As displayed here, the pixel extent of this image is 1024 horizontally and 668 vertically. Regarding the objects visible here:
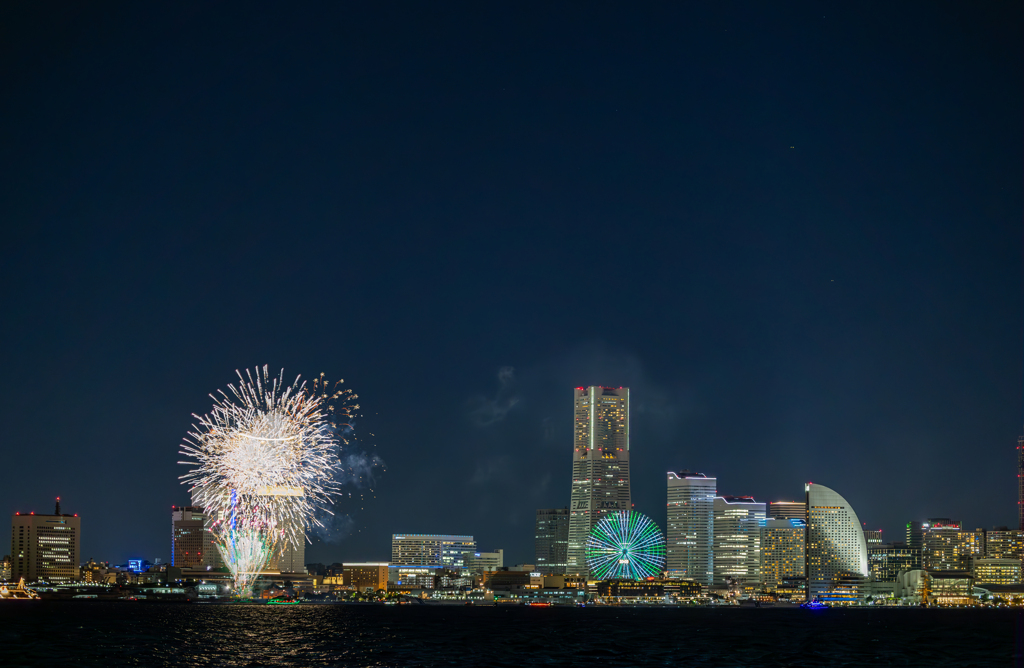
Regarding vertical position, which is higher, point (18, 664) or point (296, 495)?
point (296, 495)

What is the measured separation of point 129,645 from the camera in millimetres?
91312

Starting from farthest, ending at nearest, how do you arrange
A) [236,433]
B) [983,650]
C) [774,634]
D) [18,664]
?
[774,634] → [983,650] → [236,433] → [18,664]

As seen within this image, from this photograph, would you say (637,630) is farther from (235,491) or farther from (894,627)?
(235,491)

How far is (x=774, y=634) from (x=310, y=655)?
198 feet

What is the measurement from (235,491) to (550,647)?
29344mm

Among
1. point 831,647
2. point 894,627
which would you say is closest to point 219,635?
point 831,647

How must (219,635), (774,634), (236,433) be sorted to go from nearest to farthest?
(236,433), (219,635), (774,634)

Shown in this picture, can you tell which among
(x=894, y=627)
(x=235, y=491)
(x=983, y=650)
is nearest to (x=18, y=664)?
(x=235, y=491)

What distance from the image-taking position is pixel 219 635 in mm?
106250

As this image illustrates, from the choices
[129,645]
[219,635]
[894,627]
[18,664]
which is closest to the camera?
[18,664]

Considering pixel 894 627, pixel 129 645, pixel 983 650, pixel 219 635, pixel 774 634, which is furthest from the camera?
pixel 894 627

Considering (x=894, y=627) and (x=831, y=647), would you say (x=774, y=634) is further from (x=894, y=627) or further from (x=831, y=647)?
(x=894, y=627)

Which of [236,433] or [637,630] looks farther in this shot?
[637,630]

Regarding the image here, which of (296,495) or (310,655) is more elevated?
(296,495)
